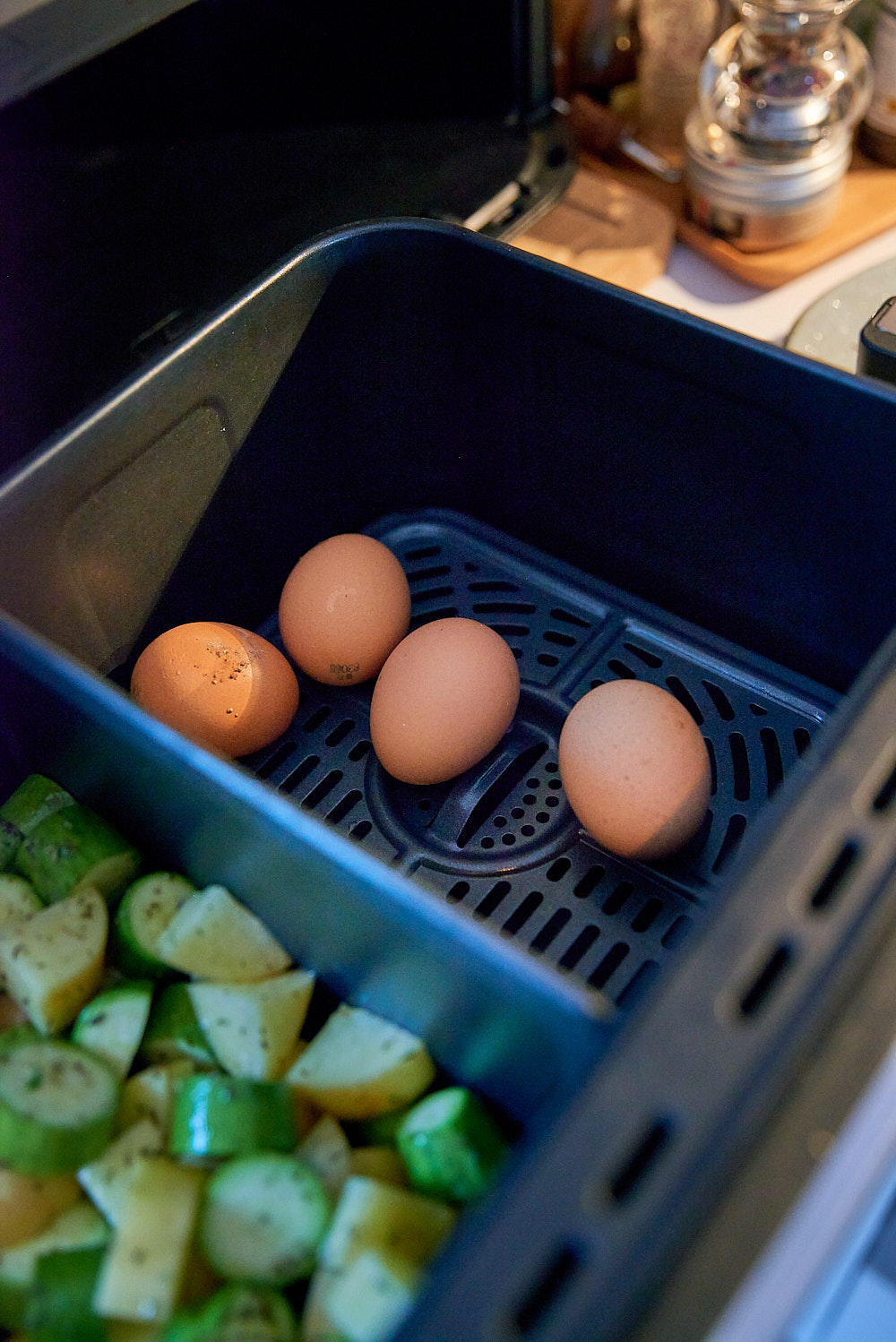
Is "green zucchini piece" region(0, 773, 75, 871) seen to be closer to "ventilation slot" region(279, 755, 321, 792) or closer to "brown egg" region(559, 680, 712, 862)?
"ventilation slot" region(279, 755, 321, 792)

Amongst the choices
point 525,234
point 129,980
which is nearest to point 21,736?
point 129,980

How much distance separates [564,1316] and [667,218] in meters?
0.93

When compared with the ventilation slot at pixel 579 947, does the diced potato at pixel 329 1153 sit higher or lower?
lower

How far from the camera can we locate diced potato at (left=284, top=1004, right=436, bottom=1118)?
52 cm

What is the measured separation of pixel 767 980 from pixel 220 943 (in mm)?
270

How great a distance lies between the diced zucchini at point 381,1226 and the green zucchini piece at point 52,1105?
12cm

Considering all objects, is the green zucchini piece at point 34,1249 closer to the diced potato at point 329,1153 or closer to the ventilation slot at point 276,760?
the diced potato at point 329,1153

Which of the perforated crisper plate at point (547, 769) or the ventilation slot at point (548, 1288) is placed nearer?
the ventilation slot at point (548, 1288)

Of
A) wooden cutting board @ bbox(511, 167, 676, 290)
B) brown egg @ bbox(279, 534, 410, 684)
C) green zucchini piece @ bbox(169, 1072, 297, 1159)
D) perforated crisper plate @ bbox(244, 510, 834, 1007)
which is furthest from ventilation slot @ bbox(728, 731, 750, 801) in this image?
wooden cutting board @ bbox(511, 167, 676, 290)

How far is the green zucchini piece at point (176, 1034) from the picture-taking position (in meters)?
0.55

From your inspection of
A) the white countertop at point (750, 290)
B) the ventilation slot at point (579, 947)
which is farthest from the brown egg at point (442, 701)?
the white countertop at point (750, 290)

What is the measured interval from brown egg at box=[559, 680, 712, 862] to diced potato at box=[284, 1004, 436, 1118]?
0.58ft

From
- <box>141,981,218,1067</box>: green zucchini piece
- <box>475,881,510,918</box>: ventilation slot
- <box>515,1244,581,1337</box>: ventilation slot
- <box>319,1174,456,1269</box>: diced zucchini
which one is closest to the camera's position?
<box>515,1244,581,1337</box>: ventilation slot

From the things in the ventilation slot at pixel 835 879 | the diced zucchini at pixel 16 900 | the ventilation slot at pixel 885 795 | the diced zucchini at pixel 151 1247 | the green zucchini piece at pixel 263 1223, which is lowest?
the diced zucchini at pixel 151 1247
